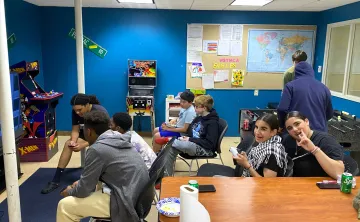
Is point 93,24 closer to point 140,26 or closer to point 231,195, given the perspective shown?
point 140,26

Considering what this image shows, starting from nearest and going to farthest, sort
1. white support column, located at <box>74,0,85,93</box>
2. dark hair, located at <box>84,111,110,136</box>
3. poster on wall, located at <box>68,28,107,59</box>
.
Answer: dark hair, located at <box>84,111,110,136</box>
white support column, located at <box>74,0,85,93</box>
poster on wall, located at <box>68,28,107,59</box>

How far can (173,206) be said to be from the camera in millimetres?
1663

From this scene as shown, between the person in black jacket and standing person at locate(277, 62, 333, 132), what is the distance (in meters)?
Answer: 0.76

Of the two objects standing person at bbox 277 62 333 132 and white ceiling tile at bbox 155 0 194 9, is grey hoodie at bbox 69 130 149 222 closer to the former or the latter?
standing person at bbox 277 62 333 132

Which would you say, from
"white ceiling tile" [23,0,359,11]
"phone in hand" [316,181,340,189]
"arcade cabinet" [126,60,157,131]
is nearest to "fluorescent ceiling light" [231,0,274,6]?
"white ceiling tile" [23,0,359,11]

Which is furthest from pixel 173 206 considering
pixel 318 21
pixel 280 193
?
pixel 318 21

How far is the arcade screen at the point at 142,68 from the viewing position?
539cm

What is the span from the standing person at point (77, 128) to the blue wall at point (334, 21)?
355 cm

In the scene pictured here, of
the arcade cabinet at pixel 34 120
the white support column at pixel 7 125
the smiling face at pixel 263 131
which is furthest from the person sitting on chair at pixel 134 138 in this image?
the arcade cabinet at pixel 34 120

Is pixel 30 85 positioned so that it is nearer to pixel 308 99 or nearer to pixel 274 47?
pixel 308 99

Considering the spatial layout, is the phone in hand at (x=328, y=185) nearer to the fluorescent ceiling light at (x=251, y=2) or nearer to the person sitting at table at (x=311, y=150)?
the person sitting at table at (x=311, y=150)

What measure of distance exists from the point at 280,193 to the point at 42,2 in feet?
15.6

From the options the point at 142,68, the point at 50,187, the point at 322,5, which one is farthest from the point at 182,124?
the point at 322,5

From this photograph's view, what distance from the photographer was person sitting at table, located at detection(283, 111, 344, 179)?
2.03 m
